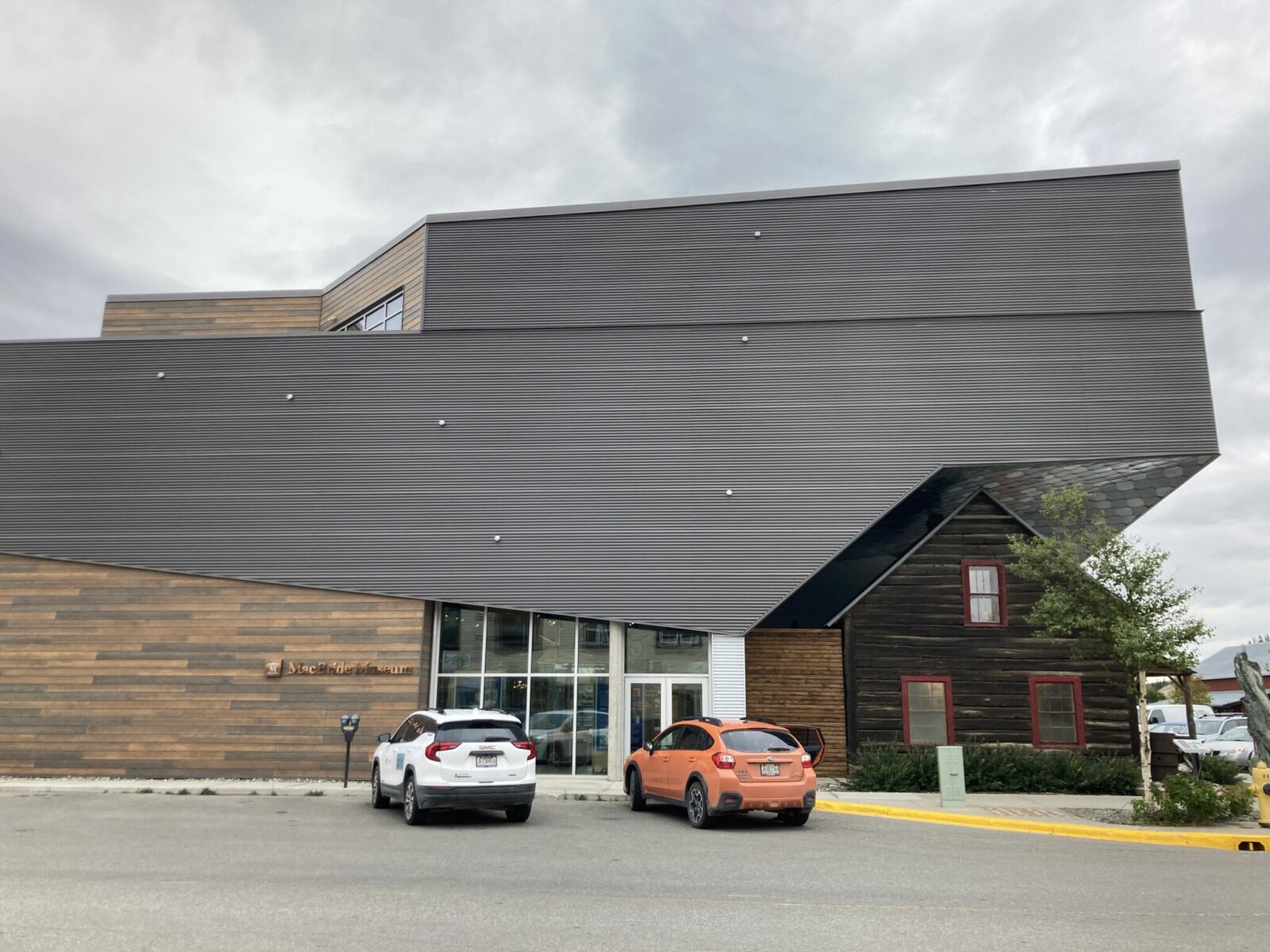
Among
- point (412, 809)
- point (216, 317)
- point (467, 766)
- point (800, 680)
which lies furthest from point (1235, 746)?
point (216, 317)

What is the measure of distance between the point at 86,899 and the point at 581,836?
20.4ft

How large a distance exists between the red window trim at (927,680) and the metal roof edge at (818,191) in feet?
38.7

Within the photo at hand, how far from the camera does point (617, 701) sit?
73.2ft

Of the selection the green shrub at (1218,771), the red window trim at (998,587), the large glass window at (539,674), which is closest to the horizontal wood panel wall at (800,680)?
the red window trim at (998,587)

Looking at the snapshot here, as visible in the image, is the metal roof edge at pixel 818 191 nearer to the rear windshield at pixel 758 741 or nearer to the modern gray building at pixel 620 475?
the modern gray building at pixel 620 475

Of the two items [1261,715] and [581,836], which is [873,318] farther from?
[581,836]

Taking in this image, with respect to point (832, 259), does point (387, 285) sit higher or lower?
higher

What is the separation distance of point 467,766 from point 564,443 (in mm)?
10879

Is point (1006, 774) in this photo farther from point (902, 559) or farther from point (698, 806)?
point (698, 806)

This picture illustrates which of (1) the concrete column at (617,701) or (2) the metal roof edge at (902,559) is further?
(2) the metal roof edge at (902,559)

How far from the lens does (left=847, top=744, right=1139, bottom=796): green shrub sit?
19.8 metres

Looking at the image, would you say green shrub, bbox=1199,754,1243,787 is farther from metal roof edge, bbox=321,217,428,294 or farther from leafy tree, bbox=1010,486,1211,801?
metal roof edge, bbox=321,217,428,294

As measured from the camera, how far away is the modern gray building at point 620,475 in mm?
22422

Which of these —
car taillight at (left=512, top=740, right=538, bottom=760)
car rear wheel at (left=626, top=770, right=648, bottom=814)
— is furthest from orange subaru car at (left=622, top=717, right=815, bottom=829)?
car taillight at (left=512, top=740, right=538, bottom=760)
